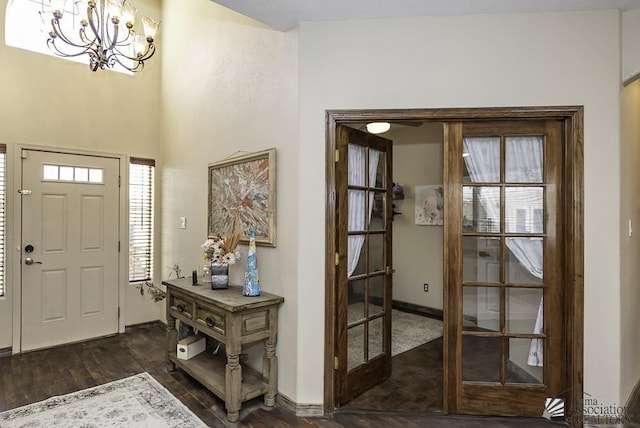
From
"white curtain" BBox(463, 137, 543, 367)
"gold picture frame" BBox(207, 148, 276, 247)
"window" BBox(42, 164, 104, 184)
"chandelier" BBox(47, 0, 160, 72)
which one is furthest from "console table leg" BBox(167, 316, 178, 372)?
"white curtain" BBox(463, 137, 543, 367)

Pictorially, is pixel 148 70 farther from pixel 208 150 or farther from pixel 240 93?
pixel 240 93

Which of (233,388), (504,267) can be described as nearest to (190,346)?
(233,388)

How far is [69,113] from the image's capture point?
159 inches

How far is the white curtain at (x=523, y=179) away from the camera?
250cm

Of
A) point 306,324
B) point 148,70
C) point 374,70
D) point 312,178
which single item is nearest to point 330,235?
point 312,178

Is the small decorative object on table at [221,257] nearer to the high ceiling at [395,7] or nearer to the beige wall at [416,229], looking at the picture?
the high ceiling at [395,7]

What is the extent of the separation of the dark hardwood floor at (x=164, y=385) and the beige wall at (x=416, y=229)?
1.59 m

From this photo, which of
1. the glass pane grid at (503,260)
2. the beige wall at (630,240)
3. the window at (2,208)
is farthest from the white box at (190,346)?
the beige wall at (630,240)

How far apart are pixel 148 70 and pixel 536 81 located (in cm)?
438

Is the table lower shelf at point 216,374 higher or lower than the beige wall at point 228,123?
lower

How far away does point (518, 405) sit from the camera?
2504 millimetres

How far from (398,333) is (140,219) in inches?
139

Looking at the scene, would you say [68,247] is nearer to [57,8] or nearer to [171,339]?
[171,339]

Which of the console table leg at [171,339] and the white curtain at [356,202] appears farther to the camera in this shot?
the console table leg at [171,339]
